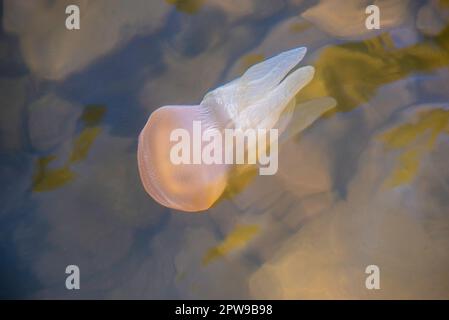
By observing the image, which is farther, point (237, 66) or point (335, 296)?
point (237, 66)

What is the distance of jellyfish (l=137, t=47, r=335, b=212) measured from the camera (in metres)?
1.79

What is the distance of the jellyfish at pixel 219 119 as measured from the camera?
5.87 feet

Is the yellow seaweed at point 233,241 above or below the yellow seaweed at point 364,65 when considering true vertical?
below

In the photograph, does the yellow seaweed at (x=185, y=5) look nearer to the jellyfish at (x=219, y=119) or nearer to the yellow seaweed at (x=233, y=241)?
the jellyfish at (x=219, y=119)

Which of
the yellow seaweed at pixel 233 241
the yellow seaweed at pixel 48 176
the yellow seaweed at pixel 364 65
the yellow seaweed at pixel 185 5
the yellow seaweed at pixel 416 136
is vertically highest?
the yellow seaweed at pixel 185 5

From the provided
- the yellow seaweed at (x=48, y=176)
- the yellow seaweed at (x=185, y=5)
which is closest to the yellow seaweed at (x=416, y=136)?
the yellow seaweed at (x=185, y=5)

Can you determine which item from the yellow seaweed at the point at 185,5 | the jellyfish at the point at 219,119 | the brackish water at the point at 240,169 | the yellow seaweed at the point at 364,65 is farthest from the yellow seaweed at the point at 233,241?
the yellow seaweed at the point at 185,5

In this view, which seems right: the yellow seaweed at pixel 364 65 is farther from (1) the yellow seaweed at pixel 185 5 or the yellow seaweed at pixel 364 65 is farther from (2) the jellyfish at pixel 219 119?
(1) the yellow seaweed at pixel 185 5

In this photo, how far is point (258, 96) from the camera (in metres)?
1.85

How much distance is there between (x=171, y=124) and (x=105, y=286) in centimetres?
66

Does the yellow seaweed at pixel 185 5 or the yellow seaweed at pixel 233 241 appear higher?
the yellow seaweed at pixel 185 5

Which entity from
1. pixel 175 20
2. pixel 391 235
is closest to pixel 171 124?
pixel 175 20
